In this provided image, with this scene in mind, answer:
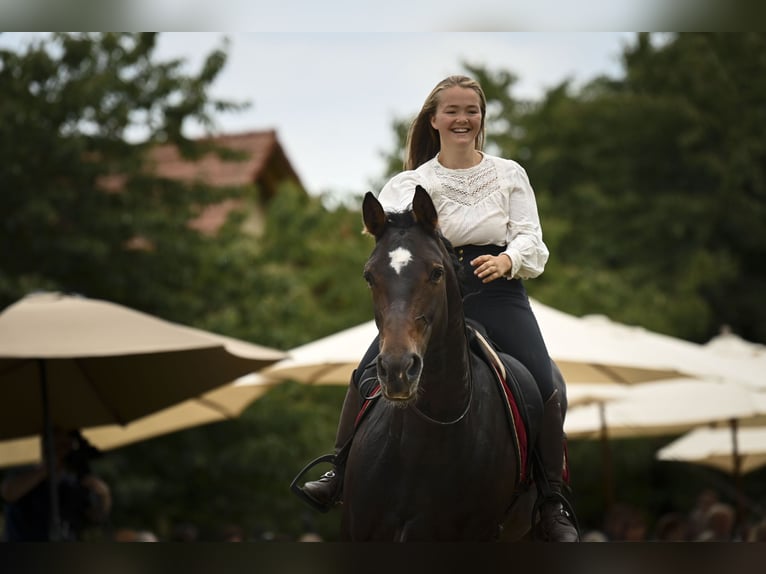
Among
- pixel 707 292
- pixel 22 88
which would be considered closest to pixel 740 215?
pixel 707 292

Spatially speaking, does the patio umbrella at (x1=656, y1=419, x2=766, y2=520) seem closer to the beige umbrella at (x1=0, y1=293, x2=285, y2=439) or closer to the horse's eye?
the beige umbrella at (x1=0, y1=293, x2=285, y2=439)

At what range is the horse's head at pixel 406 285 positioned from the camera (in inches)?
157

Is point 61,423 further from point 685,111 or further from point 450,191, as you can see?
point 685,111

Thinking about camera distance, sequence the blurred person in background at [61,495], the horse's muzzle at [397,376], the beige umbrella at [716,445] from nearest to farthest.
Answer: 1. the horse's muzzle at [397,376]
2. the blurred person in background at [61,495]
3. the beige umbrella at [716,445]

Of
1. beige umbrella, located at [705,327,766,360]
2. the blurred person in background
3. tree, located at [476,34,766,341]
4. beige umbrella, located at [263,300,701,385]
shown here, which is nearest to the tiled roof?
tree, located at [476,34,766,341]

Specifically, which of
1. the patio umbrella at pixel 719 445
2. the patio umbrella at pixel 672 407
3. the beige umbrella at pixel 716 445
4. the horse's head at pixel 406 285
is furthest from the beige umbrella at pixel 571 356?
the horse's head at pixel 406 285

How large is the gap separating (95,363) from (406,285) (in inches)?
224

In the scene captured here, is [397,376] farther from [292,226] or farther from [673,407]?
[292,226]

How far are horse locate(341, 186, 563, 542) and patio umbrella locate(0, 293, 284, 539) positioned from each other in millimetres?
3470

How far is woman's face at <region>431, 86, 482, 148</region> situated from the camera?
4.89 metres

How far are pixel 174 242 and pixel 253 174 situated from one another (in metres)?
11.1

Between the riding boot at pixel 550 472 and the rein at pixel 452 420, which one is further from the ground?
the rein at pixel 452 420

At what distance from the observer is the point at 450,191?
4922 mm

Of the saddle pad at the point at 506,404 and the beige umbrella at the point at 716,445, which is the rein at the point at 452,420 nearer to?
the saddle pad at the point at 506,404
